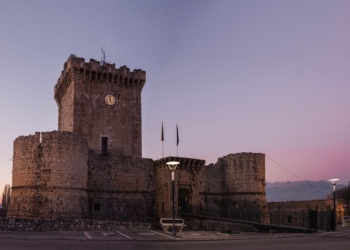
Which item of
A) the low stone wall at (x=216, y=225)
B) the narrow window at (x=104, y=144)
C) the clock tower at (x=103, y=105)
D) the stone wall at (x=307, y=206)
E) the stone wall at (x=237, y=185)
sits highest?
the clock tower at (x=103, y=105)

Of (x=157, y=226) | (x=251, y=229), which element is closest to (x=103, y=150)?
(x=157, y=226)

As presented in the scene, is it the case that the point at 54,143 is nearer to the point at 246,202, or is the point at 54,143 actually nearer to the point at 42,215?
the point at 42,215

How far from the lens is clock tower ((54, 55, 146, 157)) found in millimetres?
34312

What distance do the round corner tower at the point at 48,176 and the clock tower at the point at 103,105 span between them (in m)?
6.71

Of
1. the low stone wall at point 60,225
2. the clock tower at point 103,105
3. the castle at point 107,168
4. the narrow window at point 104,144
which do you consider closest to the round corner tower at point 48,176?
the castle at point 107,168

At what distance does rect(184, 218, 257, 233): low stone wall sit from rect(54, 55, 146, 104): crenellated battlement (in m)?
13.5

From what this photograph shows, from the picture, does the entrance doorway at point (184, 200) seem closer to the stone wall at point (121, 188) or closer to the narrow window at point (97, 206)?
the stone wall at point (121, 188)

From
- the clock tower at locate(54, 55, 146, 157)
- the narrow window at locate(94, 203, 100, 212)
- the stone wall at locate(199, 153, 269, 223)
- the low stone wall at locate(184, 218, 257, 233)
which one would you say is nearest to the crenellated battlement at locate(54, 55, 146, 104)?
the clock tower at locate(54, 55, 146, 157)

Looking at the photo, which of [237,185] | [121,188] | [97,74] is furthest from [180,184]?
[97,74]

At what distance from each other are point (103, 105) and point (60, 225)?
47.4 feet

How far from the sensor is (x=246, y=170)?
34.9 metres

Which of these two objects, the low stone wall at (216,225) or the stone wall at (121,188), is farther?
the stone wall at (121,188)

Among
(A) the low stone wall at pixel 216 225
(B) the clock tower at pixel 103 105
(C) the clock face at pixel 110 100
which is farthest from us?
(C) the clock face at pixel 110 100

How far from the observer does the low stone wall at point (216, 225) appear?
26881mm
